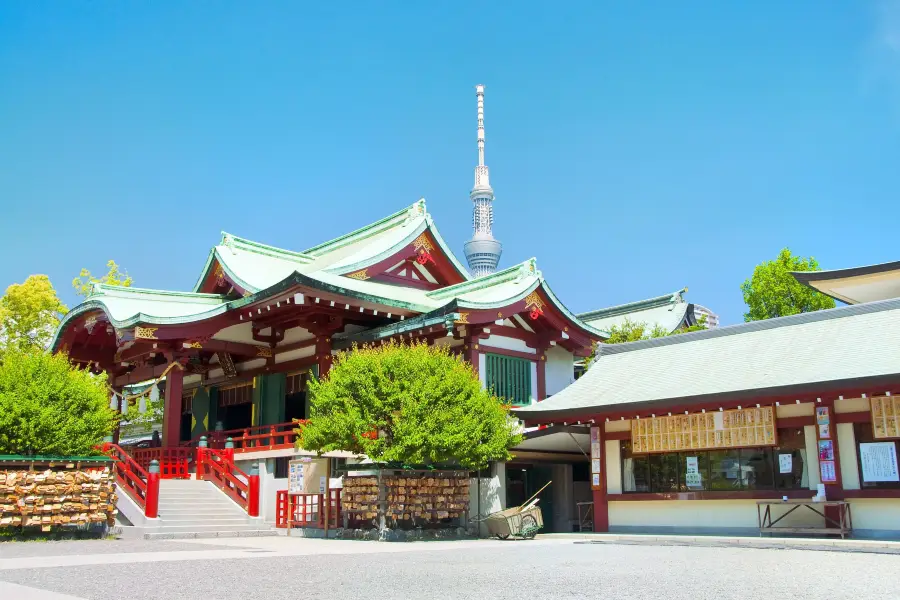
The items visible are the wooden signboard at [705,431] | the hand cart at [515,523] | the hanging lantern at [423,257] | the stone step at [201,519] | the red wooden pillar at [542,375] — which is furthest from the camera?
Result: the hanging lantern at [423,257]

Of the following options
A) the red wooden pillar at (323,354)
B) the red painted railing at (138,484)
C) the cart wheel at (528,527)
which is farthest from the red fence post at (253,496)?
the cart wheel at (528,527)

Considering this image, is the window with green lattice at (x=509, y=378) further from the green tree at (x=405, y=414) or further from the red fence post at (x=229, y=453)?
the red fence post at (x=229, y=453)

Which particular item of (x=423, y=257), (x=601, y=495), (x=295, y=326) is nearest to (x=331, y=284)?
(x=295, y=326)

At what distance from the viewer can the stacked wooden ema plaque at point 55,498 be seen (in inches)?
778

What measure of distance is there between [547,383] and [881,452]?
1273 cm

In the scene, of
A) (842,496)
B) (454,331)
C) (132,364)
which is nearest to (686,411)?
(842,496)

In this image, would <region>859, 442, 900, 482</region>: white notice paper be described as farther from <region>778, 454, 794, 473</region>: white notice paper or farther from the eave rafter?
the eave rafter

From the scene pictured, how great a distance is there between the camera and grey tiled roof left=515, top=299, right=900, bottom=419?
18.2 m

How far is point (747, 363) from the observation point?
2078 cm

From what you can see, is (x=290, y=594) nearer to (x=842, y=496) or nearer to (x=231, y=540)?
(x=231, y=540)

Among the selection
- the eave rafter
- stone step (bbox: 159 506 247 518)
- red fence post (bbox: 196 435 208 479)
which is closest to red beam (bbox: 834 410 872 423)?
stone step (bbox: 159 506 247 518)

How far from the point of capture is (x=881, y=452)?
17766mm

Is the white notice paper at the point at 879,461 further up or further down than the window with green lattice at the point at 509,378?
further down

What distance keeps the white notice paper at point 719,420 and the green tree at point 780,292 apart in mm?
19132
